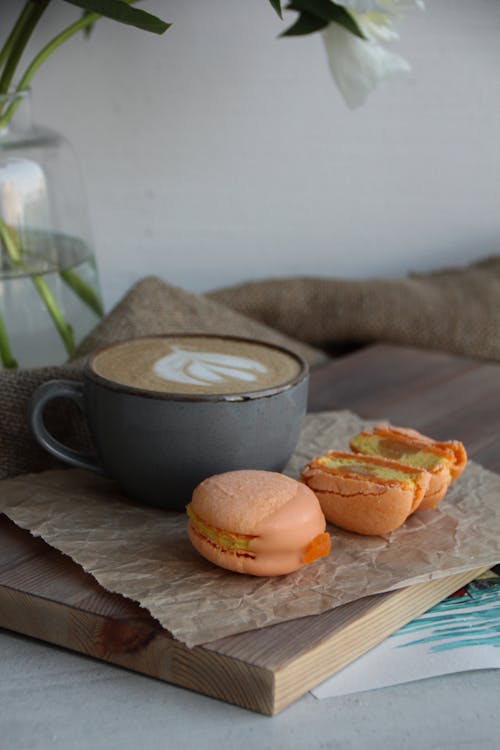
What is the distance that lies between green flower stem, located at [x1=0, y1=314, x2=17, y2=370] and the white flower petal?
35cm

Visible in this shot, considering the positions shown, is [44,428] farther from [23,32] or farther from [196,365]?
[23,32]

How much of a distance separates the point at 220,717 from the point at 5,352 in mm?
424

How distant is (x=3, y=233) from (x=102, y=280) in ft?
1.25

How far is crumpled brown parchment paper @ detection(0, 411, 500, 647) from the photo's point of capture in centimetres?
58

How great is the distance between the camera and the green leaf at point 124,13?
0.70 metres

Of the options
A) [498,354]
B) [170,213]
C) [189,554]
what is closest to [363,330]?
[498,354]

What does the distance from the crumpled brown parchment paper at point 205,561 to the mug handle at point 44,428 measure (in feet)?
0.07

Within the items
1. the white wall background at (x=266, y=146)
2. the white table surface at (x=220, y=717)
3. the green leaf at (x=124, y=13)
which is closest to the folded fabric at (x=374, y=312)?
the white wall background at (x=266, y=146)

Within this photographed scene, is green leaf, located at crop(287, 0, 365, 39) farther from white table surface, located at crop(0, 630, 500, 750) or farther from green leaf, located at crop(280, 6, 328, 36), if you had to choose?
white table surface, located at crop(0, 630, 500, 750)

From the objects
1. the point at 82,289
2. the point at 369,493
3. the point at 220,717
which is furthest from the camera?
the point at 82,289

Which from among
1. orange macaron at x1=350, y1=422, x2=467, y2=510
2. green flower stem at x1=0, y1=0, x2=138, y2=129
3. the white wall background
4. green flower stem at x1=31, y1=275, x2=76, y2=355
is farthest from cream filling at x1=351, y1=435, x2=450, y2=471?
the white wall background

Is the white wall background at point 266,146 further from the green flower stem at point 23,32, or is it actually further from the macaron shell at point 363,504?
the macaron shell at point 363,504

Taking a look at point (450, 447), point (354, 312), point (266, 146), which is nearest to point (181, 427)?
point (450, 447)

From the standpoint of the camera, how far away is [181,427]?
0.67m
